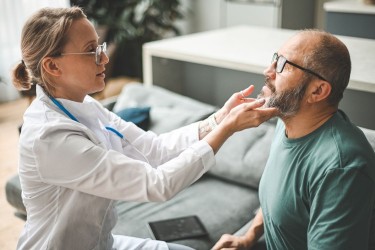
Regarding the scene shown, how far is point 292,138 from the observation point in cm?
140

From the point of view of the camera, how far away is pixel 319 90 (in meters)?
1.33

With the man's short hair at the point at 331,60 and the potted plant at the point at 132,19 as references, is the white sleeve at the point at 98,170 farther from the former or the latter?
the potted plant at the point at 132,19

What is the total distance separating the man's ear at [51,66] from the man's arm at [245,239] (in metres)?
0.82

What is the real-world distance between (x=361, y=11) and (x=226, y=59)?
1971mm

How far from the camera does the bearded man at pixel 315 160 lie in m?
1.18

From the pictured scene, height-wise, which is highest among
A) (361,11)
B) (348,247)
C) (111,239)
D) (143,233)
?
(361,11)

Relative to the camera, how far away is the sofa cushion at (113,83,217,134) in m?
2.38

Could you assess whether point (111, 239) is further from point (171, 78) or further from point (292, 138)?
point (171, 78)

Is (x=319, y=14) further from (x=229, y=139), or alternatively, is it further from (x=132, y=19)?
(x=229, y=139)

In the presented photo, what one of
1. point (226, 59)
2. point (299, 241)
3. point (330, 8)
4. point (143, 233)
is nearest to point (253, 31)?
point (226, 59)

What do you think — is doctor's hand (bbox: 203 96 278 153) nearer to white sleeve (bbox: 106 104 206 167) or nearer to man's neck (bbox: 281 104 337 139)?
man's neck (bbox: 281 104 337 139)

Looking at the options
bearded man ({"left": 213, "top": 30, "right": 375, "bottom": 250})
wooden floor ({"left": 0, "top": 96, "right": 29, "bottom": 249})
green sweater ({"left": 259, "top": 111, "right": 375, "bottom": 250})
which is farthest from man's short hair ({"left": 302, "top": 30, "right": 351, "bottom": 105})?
wooden floor ({"left": 0, "top": 96, "right": 29, "bottom": 249})

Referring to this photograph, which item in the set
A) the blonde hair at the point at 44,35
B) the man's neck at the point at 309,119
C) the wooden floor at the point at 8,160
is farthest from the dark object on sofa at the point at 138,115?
the man's neck at the point at 309,119

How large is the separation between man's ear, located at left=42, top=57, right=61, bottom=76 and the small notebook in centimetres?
84
